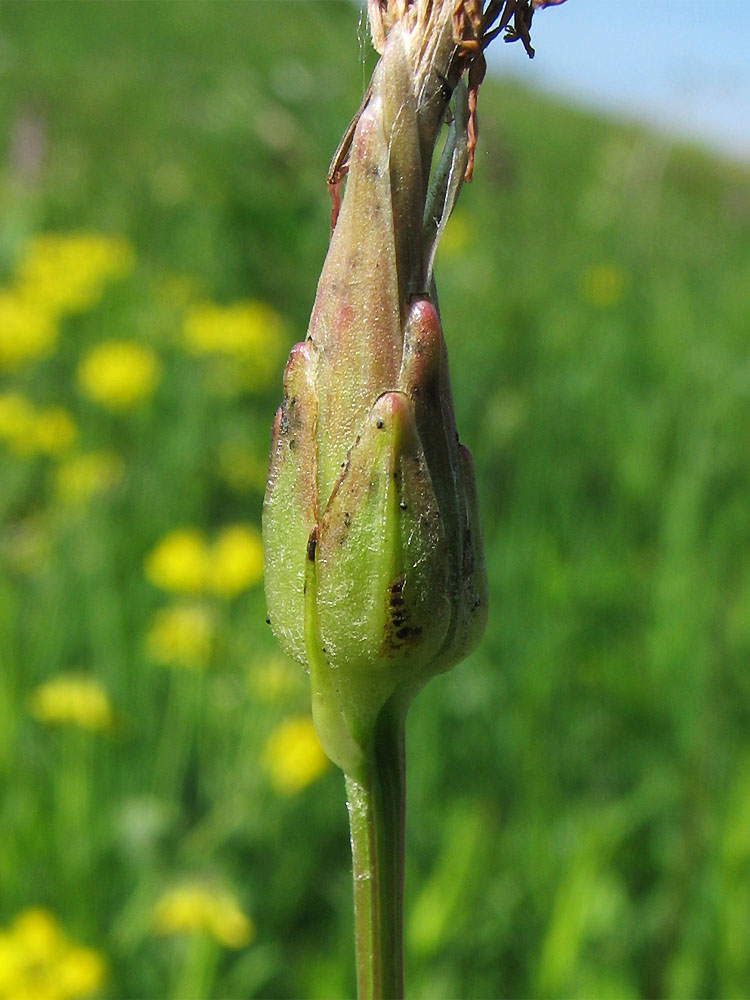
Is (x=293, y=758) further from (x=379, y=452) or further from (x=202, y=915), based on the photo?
(x=379, y=452)

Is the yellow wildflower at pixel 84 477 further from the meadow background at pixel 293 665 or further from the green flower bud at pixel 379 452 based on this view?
the green flower bud at pixel 379 452

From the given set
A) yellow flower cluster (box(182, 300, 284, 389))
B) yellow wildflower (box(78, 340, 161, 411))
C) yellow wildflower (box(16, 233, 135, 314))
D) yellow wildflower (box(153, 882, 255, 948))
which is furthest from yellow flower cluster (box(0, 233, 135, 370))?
yellow wildflower (box(153, 882, 255, 948))

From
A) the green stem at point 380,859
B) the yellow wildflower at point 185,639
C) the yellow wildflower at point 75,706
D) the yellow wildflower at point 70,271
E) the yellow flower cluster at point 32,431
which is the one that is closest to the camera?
the green stem at point 380,859

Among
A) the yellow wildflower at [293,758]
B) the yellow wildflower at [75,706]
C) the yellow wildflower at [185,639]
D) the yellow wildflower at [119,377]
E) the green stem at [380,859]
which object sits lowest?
the green stem at [380,859]

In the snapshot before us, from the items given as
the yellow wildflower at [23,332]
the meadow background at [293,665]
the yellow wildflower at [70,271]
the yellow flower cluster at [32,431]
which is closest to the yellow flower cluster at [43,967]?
the meadow background at [293,665]

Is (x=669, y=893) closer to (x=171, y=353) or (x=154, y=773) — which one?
(x=154, y=773)

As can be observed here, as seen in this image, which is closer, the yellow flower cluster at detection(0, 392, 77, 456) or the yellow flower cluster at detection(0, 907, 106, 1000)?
the yellow flower cluster at detection(0, 907, 106, 1000)

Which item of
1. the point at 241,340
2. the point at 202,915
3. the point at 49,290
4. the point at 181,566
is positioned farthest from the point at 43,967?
the point at 49,290

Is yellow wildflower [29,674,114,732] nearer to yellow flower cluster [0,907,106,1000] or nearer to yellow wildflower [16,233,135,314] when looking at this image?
yellow flower cluster [0,907,106,1000]
